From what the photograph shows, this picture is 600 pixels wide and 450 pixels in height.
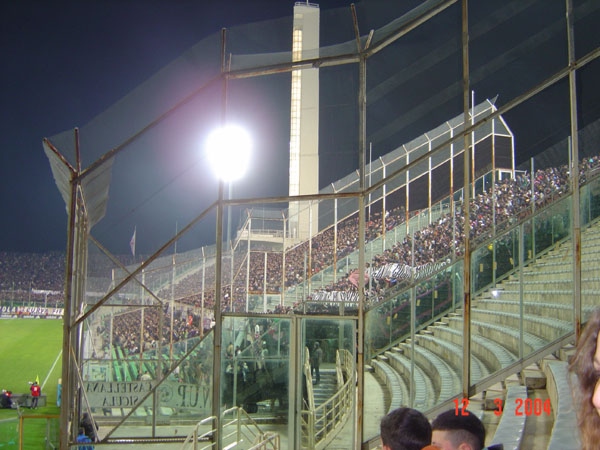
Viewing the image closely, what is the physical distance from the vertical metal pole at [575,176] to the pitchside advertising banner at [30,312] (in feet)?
153

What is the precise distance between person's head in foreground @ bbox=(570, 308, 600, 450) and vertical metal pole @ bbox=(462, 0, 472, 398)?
3389 millimetres

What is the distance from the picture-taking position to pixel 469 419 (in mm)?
2197

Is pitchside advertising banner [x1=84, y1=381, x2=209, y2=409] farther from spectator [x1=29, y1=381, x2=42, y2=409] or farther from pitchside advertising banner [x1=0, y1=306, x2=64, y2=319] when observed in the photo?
pitchside advertising banner [x1=0, y1=306, x2=64, y2=319]

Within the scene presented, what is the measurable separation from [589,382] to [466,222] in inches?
139

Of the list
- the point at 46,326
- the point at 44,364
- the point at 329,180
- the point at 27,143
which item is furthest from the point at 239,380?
the point at 27,143

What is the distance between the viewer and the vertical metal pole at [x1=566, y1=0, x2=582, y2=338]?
4277 mm

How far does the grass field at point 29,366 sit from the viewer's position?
1115 cm

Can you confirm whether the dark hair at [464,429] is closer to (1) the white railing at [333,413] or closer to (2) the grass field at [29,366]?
(1) the white railing at [333,413]

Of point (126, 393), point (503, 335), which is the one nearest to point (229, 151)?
point (126, 393)

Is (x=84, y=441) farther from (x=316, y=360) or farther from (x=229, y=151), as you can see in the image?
(x=229, y=151)

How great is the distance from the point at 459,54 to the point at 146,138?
3.15 meters
